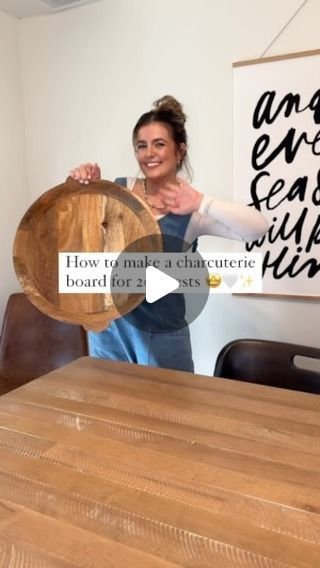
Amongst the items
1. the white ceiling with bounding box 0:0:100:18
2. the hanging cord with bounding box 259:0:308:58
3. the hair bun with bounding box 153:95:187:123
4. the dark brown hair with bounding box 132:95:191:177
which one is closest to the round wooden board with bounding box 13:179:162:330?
the dark brown hair with bounding box 132:95:191:177

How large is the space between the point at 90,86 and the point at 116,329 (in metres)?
1.15

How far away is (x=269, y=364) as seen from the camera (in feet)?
4.61

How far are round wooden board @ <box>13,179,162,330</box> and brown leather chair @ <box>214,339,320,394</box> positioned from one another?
0.46 m

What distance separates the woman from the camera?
1.29 m

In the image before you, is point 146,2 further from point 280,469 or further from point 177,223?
point 280,469

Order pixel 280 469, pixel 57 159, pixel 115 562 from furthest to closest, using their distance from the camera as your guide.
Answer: pixel 57 159, pixel 280 469, pixel 115 562

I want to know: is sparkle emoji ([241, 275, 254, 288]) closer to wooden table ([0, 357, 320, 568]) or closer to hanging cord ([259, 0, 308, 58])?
wooden table ([0, 357, 320, 568])

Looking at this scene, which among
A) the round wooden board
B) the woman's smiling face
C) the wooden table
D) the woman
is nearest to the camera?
the wooden table

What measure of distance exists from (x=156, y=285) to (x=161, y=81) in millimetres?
926

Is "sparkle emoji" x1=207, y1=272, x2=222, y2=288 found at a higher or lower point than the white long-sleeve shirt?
lower

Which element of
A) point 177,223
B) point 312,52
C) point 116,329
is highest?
point 312,52

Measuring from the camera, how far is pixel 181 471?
749mm

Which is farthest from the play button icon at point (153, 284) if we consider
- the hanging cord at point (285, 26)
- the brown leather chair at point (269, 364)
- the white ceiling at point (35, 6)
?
the white ceiling at point (35, 6)

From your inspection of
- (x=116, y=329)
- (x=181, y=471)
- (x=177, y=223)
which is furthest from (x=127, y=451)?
(x=177, y=223)
